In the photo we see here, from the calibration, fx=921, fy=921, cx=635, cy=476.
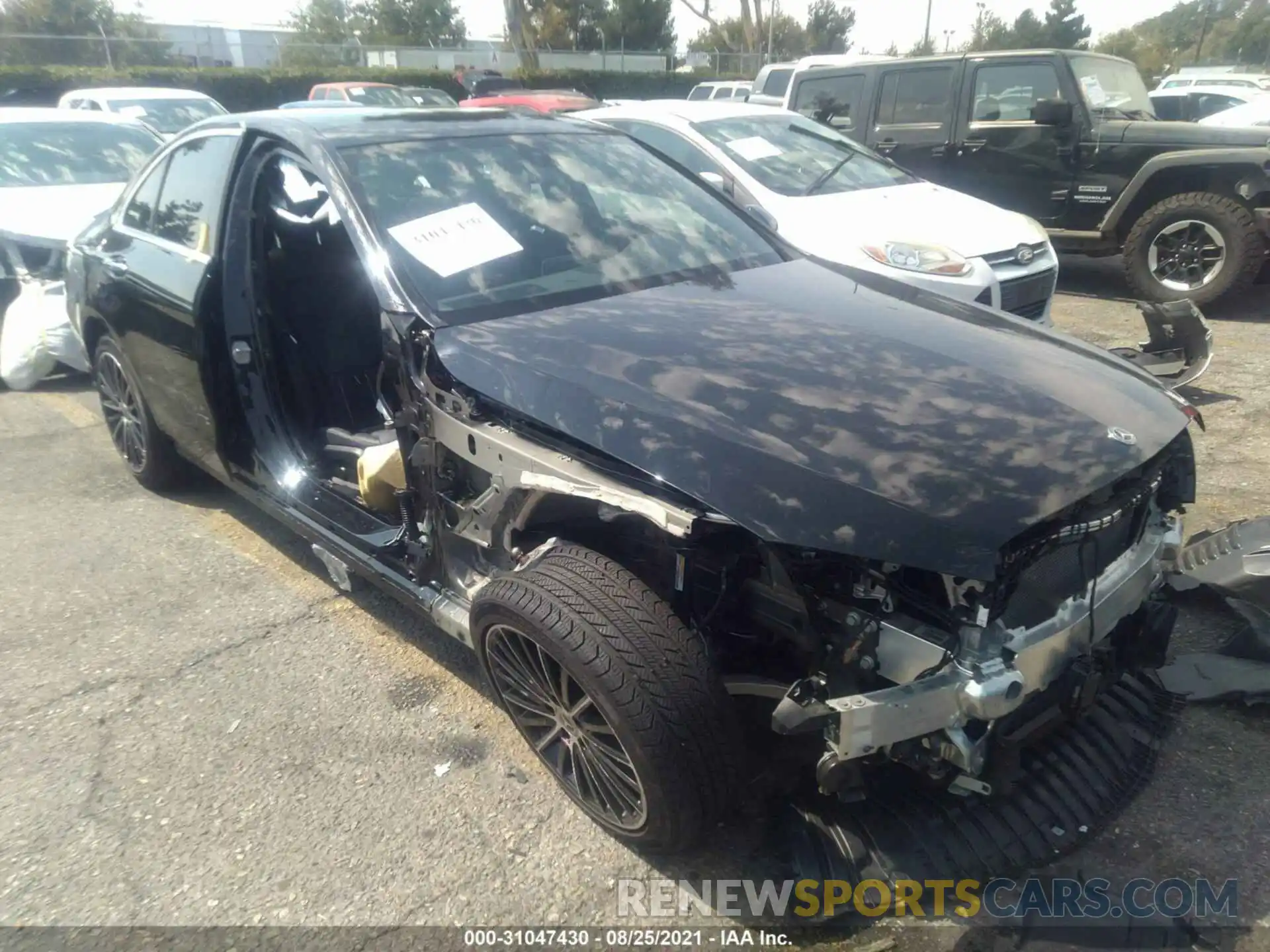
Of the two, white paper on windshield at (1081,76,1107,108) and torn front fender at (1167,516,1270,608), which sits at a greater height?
white paper on windshield at (1081,76,1107,108)

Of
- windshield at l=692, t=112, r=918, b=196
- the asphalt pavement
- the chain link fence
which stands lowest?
the asphalt pavement

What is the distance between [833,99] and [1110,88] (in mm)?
2420

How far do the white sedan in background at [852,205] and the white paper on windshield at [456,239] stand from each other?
2.43 meters

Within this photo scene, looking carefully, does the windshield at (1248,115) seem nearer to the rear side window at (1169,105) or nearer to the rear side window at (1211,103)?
the rear side window at (1169,105)

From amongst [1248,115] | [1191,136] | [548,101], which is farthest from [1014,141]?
[548,101]

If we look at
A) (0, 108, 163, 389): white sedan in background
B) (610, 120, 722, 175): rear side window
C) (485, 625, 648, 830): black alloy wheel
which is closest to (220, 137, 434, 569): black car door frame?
(485, 625, 648, 830): black alloy wheel

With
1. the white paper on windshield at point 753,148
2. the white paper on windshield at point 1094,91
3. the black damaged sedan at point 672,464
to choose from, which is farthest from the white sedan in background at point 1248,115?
the black damaged sedan at point 672,464

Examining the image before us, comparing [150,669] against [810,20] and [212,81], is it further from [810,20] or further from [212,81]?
[810,20]

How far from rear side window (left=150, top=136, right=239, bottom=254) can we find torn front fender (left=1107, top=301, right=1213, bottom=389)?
4265 mm

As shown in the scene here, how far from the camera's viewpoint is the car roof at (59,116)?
746 cm

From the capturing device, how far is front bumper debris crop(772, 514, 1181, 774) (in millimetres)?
1868

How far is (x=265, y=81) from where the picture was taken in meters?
26.4

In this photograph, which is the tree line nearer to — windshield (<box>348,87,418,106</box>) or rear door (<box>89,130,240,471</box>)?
windshield (<box>348,87,418,106</box>)

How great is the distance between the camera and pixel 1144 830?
7.84ft
